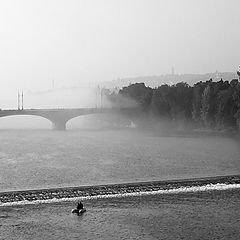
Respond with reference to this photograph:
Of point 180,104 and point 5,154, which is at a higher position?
point 180,104

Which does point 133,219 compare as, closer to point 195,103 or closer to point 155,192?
point 155,192

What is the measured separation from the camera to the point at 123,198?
39.0m

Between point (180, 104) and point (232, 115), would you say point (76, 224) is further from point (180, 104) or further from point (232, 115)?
point (180, 104)

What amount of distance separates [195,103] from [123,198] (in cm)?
7773

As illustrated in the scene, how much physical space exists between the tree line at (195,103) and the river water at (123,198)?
36.5 meters

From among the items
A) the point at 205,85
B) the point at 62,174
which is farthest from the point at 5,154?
the point at 205,85

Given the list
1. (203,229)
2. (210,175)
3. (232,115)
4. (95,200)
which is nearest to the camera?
(203,229)

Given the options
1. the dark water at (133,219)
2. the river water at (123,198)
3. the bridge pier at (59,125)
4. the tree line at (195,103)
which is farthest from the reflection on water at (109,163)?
the bridge pier at (59,125)

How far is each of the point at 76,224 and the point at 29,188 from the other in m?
12.3

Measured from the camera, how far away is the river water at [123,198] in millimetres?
30312

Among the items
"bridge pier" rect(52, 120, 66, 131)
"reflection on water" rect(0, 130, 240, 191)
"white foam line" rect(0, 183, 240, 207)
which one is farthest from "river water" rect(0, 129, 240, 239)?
"bridge pier" rect(52, 120, 66, 131)

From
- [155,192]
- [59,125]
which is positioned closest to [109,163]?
[155,192]

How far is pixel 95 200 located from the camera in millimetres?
38125

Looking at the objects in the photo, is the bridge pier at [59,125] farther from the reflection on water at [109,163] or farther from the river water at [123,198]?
the river water at [123,198]
